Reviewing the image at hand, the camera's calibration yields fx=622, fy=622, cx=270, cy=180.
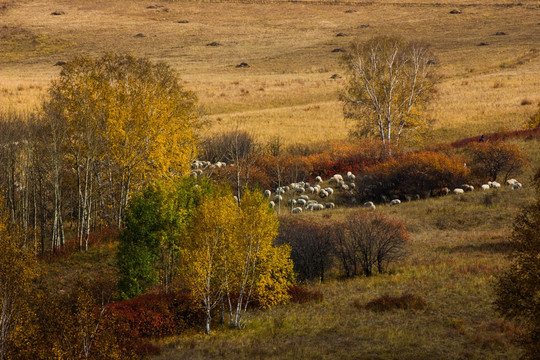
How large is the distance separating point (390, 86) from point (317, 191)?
704 inches

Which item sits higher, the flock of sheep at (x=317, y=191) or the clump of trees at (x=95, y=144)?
the clump of trees at (x=95, y=144)

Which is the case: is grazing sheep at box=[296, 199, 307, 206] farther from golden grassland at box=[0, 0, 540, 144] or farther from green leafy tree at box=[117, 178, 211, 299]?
golden grassland at box=[0, 0, 540, 144]

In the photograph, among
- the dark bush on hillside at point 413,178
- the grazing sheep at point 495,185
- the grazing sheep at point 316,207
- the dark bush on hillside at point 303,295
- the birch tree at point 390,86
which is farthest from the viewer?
the birch tree at point 390,86

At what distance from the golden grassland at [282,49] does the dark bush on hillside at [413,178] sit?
64.1 ft

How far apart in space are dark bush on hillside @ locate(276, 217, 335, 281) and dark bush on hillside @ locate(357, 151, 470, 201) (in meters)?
15.2

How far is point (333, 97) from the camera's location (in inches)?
3718

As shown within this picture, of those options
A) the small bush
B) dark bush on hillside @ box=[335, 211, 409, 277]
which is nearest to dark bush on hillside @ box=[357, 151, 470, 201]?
dark bush on hillside @ box=[335, 211, 409, 277]

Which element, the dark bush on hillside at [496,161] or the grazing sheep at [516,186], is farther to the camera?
the dark bush on hillside at [496,161]

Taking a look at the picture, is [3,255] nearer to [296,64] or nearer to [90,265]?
[90,265]

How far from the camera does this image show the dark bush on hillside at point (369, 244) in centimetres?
3475

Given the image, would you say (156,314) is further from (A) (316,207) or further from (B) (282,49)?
(B) (282,49)

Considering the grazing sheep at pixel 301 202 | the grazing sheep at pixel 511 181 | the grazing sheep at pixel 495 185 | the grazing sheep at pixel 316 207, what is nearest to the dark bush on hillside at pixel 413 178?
the grazing sheep at pixel 495 185

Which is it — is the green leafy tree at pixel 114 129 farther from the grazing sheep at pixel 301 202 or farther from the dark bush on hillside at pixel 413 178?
the dark bush on hillside at pixel 413 178

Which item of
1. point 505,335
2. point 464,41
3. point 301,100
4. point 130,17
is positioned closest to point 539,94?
point 301,100
